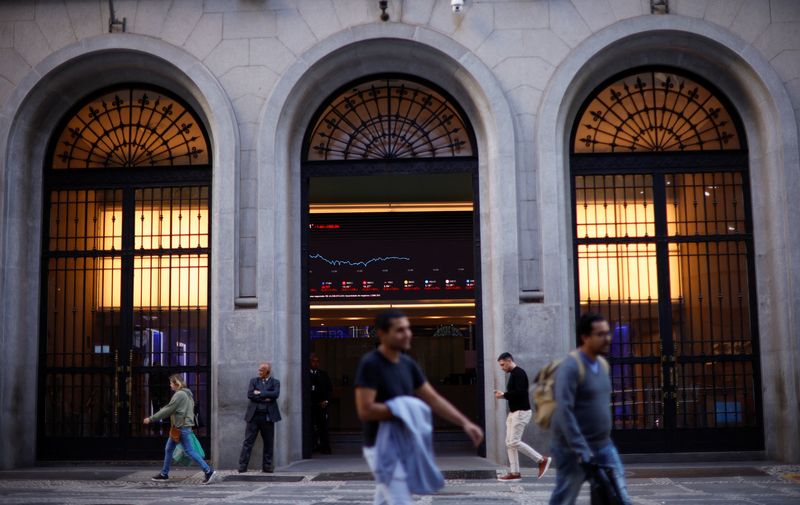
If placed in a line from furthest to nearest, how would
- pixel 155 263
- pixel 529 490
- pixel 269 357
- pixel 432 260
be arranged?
pixel 432 260 → pixel 155 263 → pixel 269 357 → pixel 529 490

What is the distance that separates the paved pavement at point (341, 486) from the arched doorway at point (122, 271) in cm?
109

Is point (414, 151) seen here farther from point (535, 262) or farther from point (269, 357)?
point (269, 357)

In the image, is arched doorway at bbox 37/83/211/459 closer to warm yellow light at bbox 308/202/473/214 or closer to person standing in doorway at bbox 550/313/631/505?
warm yellow light at bbox 308/202/473/214

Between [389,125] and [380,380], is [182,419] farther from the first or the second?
[380,380]

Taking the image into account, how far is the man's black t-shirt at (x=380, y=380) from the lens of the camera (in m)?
6.60

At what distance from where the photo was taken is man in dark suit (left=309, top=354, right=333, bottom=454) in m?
18.9

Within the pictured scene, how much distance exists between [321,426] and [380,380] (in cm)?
1281

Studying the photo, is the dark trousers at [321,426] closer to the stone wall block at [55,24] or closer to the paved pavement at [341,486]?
the paved pavement at [341,486]

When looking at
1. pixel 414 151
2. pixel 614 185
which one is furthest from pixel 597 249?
pixel 414 151

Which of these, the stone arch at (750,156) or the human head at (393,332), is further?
the stone arch at (750,156)

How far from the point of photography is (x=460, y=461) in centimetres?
1630

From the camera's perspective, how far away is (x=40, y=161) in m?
17.4

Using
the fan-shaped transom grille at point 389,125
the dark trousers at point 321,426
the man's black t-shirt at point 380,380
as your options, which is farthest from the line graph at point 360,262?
the man's black t-shirt at point 380,380

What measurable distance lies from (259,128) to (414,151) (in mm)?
2736
